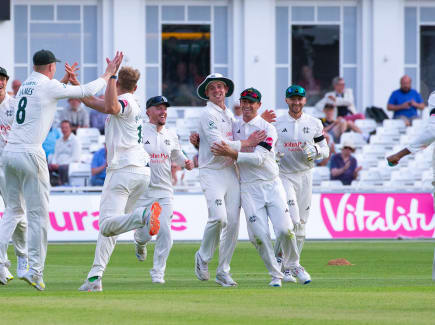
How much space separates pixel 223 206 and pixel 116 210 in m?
1.52

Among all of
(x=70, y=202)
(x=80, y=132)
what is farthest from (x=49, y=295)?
(x=80, y=132)

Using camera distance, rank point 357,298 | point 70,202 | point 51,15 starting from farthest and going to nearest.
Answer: point 51,15 → point 70,202 → point 357,298

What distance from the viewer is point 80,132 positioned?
28141 millimetres

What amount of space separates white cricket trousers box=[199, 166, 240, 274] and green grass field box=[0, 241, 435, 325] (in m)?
0.45

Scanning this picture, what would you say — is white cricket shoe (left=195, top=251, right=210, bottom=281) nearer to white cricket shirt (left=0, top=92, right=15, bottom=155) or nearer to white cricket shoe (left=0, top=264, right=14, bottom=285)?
white cricket shoe (left=0, top=264, right=14, bottom=285)

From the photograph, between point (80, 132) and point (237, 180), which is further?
point (80, 132)

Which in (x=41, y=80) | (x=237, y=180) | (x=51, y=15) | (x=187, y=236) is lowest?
(x=187, y=236)

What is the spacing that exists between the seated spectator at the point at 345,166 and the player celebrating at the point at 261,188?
12.8 m

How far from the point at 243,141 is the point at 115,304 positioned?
3279mm

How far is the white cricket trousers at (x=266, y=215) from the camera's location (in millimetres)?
13328

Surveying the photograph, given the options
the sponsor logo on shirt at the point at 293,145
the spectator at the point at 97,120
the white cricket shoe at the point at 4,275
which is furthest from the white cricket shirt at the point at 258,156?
the spectator at the point at 97,120

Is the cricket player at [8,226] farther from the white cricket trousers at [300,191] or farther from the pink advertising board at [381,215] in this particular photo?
the pink advertising board at [381,215]

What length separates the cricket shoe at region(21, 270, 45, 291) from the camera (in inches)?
478

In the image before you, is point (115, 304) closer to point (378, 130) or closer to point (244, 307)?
point (244, 307)
